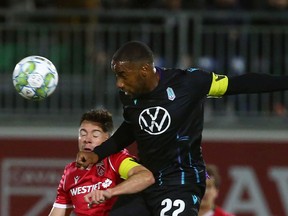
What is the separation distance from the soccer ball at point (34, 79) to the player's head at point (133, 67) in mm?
931

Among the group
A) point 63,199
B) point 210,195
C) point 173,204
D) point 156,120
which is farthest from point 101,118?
point 210,195

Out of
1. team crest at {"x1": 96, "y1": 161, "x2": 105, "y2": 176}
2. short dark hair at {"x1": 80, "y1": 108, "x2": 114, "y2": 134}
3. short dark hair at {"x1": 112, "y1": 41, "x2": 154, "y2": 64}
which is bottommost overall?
team crest at {"x1": 96, "y1": 161, "x2": 105, "y2": 176}

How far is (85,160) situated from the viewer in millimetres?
6957

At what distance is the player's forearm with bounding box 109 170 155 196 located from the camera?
21.7 feet

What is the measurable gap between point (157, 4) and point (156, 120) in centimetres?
579

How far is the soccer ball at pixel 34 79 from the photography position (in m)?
7.63

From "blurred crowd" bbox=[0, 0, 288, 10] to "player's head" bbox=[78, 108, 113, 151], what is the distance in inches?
197

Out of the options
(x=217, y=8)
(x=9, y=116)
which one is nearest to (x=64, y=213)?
(x=9, y=116)

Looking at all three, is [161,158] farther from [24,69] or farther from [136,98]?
[24,69]

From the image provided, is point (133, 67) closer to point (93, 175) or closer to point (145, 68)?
point (145, 68)

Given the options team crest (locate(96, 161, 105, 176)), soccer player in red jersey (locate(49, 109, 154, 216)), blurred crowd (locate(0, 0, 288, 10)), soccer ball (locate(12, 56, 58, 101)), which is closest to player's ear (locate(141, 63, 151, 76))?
soccer player in red jersey (locate(49, 109, 154, 216))

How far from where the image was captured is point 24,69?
7.74 metres

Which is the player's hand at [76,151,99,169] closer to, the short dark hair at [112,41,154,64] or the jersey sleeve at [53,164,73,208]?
the jersey sleeve at [53,164,73,208]

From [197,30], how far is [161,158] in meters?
5.19
